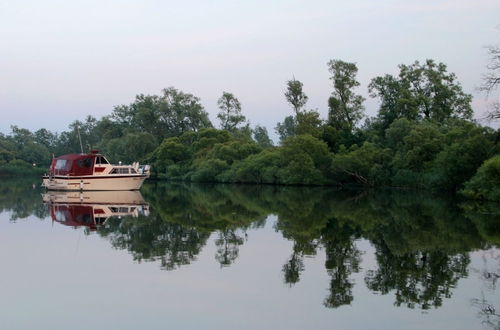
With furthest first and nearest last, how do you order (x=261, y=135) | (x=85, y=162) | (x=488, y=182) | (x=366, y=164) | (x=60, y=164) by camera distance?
(x=261, y=135) < (x=366, y=164) < (x=60, y=164) < (x=85, y=162) < (x=488, y=182)

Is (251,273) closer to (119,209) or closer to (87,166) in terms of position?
(119,209)

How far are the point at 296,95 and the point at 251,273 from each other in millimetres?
56093

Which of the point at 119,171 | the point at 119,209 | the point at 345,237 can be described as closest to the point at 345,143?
the point at 119,171

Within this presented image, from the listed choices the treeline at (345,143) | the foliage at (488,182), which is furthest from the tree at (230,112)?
the foliage at (488,182)

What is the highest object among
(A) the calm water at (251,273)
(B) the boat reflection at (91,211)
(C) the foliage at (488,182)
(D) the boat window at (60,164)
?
(D) the boat window at (60,164)

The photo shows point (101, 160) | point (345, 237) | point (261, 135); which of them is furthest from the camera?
point (261, 135)

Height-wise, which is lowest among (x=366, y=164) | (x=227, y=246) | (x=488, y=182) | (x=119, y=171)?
(x=227, y=246)

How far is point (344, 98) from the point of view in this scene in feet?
210

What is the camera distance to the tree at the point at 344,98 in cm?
6350

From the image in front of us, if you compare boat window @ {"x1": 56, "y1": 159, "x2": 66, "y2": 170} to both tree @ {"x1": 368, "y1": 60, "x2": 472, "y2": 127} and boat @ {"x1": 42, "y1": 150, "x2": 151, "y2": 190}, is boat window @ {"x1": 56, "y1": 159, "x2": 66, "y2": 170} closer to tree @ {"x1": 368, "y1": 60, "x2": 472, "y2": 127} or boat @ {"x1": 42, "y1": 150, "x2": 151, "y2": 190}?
boat @ {"x1": 42, "y1": 150, "x2": 151, "y2": 190}

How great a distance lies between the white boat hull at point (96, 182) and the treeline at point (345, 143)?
5856mm

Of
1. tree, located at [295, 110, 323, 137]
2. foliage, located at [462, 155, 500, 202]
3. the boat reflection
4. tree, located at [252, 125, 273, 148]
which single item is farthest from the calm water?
tree, located at [252, 125, 273, 148]

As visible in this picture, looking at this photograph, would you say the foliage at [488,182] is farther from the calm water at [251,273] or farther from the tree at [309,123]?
the tree at [309,123]

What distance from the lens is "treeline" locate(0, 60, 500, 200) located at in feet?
131
